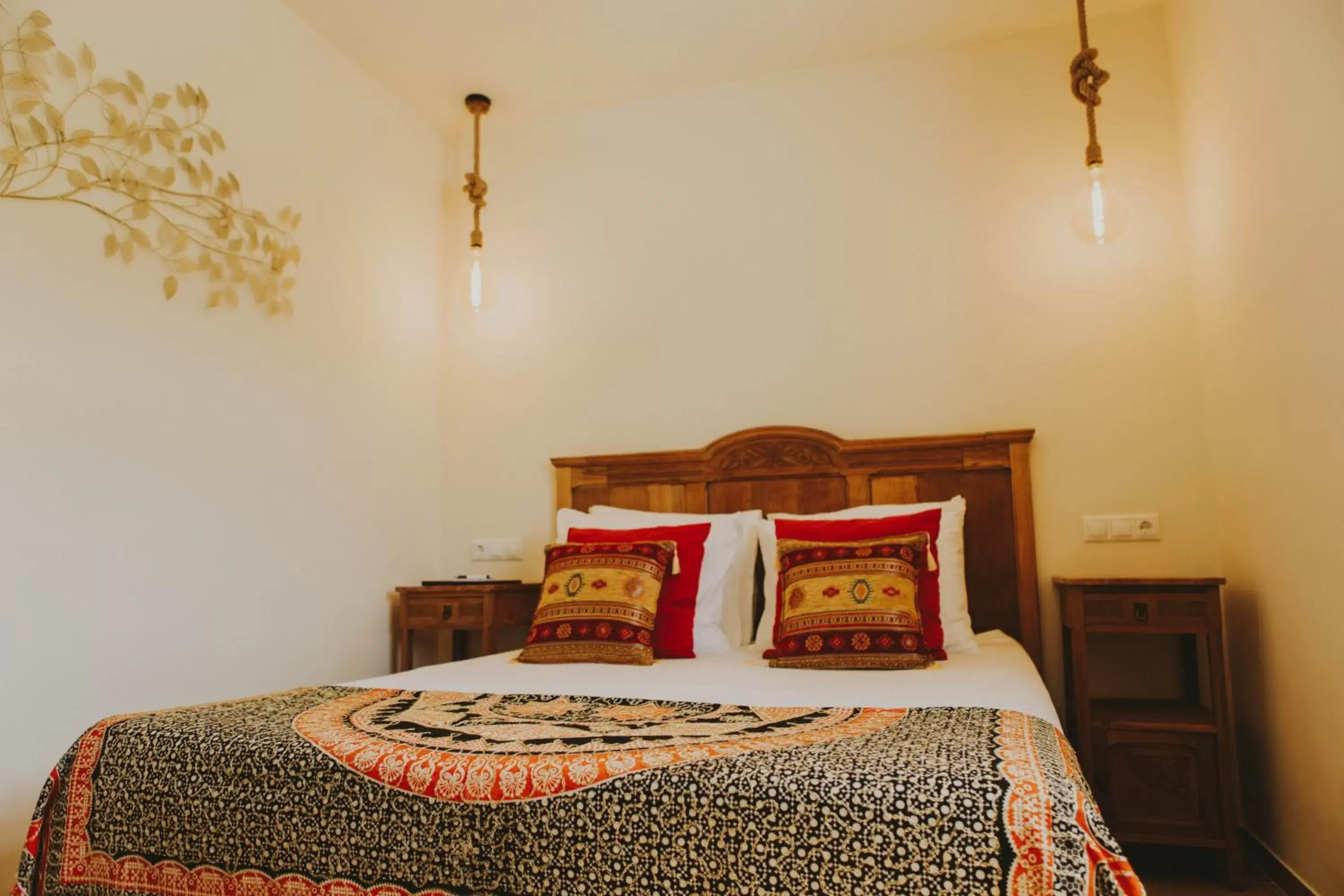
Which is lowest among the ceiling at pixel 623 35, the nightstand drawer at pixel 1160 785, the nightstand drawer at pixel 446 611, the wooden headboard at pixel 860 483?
the nightstand drawer at pixel 1160 785

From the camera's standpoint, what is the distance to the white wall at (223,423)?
2133 millimetres

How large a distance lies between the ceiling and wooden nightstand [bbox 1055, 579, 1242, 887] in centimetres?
199

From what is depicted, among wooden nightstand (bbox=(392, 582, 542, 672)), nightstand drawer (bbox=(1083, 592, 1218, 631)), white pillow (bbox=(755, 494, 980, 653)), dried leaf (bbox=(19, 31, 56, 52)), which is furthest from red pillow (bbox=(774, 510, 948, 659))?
dried leaf (bbox=(19, 31, 56, 52))

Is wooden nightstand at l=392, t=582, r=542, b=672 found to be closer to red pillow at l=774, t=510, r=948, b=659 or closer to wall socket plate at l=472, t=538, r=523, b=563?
wall socket plate at l=472, t=538, r=523, b=563

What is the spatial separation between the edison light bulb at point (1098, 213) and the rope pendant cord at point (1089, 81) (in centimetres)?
6

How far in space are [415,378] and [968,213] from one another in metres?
2.23

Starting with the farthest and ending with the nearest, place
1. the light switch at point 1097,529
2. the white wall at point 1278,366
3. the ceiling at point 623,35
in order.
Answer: the ceiling at point 623,35
the light switch at point 1097,529
the white wall at point 1278,366

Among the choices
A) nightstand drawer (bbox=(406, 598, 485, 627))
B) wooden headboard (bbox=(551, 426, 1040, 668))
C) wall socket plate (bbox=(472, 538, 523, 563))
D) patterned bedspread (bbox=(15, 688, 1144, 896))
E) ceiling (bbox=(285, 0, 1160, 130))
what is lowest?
patterned bedspread (bbox=(15, 688, 1144, 896))

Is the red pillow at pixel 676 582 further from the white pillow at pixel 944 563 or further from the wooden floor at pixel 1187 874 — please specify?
the wooden floor at pixel 1187 874

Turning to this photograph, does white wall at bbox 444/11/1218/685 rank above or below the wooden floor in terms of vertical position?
above

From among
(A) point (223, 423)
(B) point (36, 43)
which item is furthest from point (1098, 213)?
(B) point (36, 43)

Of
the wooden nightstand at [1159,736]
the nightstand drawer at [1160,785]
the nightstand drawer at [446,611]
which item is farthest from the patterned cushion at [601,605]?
the nightstand drawer at [1160,785]

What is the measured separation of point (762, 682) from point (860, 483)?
48.4 inches

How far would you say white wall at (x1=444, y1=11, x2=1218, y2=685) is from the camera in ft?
9.86
